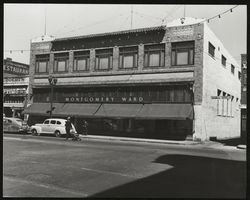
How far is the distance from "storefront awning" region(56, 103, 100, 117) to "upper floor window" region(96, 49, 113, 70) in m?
3.99

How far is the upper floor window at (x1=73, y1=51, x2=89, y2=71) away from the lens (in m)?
35.4

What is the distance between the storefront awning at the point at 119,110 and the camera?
30.6 metres

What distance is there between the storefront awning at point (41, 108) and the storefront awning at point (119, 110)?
550 centimetres

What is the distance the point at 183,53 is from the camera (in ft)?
99.0

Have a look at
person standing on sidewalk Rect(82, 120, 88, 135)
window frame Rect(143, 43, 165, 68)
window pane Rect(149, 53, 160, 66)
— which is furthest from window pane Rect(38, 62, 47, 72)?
window pane Rect(149, 53, 160, 66)

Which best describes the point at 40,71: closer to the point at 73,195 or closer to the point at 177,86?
the point at 177,86

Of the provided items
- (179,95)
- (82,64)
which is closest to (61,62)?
(82,64)

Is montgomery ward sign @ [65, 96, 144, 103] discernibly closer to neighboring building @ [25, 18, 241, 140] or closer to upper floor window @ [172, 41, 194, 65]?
neighboring building @ [25, 18, 241, 140]

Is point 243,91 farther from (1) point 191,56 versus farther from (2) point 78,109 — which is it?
(2) point 78,109

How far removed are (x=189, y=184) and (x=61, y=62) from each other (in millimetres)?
29712

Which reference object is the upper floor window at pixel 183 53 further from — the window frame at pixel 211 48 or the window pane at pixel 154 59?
the window frame at pixel 211 48

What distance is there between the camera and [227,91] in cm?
3822

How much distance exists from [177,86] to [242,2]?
947 inches

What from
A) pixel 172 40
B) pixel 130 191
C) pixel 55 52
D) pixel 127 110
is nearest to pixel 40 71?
pixel 55 52
